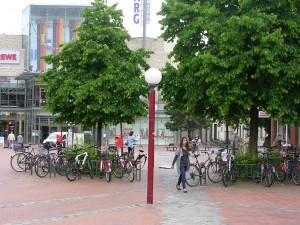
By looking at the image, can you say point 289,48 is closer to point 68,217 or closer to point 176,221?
point 176,221

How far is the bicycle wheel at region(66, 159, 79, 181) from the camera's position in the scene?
16.6m

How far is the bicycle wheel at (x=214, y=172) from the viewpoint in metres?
16.5

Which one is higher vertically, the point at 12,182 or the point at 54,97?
the point at 54,97

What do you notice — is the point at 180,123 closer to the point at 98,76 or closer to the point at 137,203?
the point at 98,76

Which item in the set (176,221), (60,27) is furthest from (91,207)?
(60,27)

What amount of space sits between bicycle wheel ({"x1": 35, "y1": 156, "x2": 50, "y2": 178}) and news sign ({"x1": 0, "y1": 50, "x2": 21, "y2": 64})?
1850 inches

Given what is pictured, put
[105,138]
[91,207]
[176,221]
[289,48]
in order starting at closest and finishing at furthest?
[176,221] → [91,207] → [289,48] → [105,138]

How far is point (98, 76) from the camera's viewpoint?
18031 millimetres

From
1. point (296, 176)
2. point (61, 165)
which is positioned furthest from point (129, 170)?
point (296, 176)

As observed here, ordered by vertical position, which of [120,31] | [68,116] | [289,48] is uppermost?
[120,31]

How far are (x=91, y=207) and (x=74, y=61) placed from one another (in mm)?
8148

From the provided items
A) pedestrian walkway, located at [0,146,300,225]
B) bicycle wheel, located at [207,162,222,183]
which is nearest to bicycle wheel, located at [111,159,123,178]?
pedestrian walkway, located at [0,146,300,225]

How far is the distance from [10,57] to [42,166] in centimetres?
4755

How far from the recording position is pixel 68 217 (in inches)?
396
